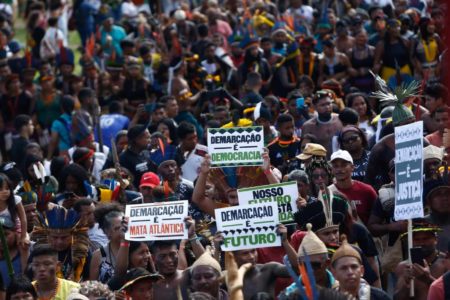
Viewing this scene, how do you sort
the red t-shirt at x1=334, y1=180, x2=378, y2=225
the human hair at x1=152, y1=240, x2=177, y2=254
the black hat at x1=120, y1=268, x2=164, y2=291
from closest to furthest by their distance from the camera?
the black hat at x1=120, y1=268, x2=164, y2=291 < the human hair at x1=152, y1=240, x2=177, y2=254 < the red t-shirt at x1=334, y1=180, x2=378, y2=225

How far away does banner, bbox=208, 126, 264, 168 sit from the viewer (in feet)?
46.2

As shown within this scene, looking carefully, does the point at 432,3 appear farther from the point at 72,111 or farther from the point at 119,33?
the point at 72,111

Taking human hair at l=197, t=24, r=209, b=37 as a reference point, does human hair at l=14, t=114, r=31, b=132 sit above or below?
below

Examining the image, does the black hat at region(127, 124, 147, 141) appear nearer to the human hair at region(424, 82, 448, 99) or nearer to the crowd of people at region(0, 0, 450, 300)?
the crowd of people at region(0, 0, 450, 300)

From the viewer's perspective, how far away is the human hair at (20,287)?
11641 millimetres

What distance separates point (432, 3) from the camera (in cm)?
2702

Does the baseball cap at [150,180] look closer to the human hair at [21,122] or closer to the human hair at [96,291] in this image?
the human hair at [96,291]

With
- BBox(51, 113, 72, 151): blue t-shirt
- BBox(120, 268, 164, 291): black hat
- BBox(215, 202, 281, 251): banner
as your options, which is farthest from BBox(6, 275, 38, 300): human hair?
BBox(51, 113, 72, 151): blue t-shirt

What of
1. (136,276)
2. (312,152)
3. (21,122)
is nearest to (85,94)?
(21,122)

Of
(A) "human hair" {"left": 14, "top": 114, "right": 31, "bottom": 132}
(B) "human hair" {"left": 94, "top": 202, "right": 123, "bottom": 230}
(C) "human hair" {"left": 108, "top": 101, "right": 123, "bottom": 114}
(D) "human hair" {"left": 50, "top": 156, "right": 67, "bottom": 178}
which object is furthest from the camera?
(C) "human hair" {"left": 108, "top": 101, "right": 123, "bottom": 114}

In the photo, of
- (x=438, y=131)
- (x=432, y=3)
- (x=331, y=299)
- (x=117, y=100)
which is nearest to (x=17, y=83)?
(x=117, y=100)

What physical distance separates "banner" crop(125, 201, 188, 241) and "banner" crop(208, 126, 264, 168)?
4.26 ft

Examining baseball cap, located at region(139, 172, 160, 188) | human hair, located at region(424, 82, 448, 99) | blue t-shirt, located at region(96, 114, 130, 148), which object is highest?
blue t-shirt, located at region(96, 114, 130, 148)

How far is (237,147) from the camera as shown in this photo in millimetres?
14141
